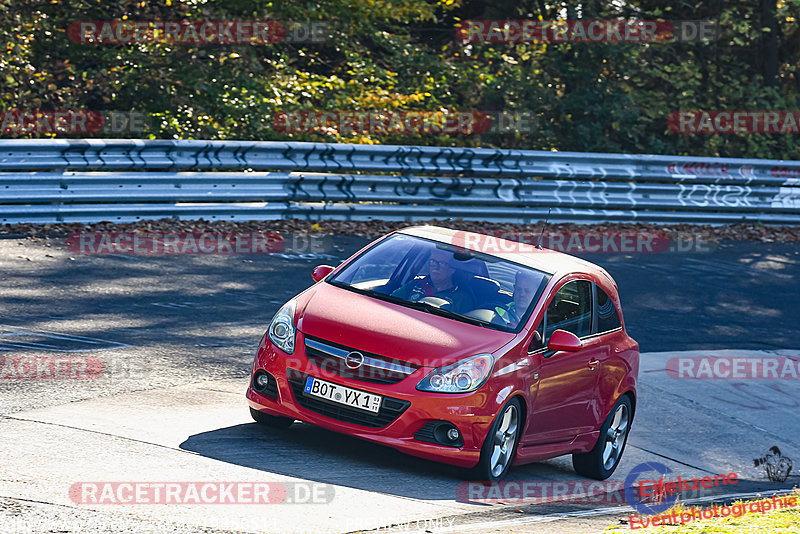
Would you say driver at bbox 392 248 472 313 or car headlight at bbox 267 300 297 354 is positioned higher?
driver at bbox 392 248 472 313

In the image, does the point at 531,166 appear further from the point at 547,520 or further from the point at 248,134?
the point at 547,520

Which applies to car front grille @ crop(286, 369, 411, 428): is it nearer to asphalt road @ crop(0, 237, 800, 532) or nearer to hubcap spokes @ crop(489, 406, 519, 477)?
asphalt road @ crop(0, 237, 800, 532)

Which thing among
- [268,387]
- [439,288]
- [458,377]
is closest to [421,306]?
[439,288]

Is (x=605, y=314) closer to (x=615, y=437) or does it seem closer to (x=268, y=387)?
(x=615, y=437)

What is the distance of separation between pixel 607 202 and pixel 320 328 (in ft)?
41.6

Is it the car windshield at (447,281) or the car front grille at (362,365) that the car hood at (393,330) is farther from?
the car windshield at (447,281)

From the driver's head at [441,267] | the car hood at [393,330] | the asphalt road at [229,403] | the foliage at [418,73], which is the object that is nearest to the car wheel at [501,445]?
the asphalt road at [229,403]

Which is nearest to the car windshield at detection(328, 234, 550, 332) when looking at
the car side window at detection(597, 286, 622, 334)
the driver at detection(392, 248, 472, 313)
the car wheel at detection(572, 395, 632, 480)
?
the driver at detection(392, 248, 472, 313)

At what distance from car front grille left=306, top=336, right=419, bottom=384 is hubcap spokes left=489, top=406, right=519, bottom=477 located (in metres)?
Answer: 0.74

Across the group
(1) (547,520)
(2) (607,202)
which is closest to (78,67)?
(2) (607,202)

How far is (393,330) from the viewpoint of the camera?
290 inches

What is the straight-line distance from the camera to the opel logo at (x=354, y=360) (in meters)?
7.16

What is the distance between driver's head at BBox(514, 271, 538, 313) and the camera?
7906 millimetres

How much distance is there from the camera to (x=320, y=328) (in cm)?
739
